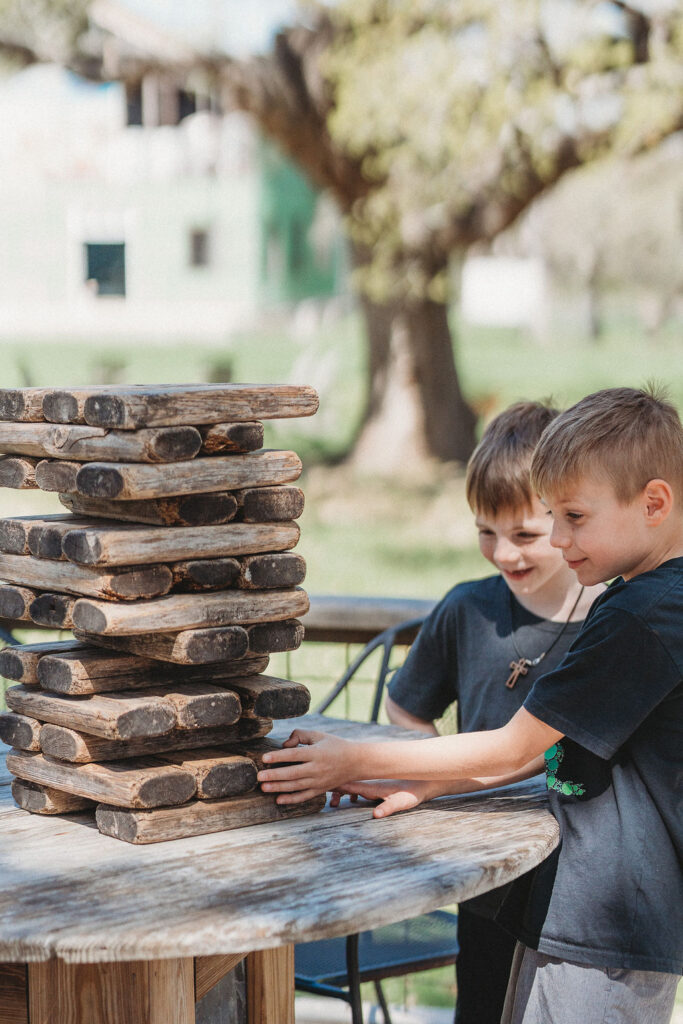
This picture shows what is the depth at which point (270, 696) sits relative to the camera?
6.75ft

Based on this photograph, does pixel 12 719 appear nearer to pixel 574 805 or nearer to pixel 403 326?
pixel 574 805

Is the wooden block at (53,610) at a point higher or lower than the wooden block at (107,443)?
lower

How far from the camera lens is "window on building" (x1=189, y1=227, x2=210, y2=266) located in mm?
26484

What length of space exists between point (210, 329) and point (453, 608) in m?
23.8

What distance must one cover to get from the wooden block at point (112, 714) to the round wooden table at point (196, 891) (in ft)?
0.57

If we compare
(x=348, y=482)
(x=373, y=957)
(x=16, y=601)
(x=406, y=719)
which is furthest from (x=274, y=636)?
(x=348, y=482)

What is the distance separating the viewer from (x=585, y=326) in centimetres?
→ 4253

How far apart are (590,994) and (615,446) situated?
84 centimetres

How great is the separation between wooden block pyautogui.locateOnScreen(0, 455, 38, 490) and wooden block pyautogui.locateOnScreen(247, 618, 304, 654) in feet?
1.43

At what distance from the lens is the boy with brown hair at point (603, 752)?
1917mm

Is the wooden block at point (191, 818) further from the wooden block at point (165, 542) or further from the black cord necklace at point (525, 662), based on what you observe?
the black cord necklace at point (525, 662)

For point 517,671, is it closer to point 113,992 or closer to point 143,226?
point 113,992

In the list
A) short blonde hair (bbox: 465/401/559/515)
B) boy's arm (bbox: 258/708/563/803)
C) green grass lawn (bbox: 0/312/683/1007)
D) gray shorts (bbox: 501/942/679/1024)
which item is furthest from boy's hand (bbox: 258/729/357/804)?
green grass lawn (bbox: 0/312/683/1007)

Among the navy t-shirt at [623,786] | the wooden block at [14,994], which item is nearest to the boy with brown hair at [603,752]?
the navy t-shirt at [623,786]
